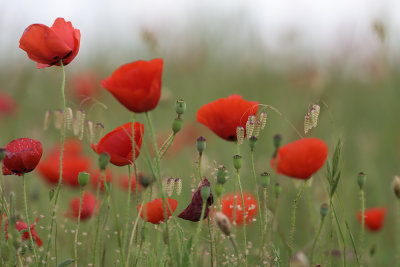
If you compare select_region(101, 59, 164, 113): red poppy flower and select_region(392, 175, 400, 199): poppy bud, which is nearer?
select_region(101, 59, 164, 113): red poppy flower

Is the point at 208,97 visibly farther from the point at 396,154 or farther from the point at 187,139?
the point at 396,154

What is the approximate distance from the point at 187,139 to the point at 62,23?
1.84m

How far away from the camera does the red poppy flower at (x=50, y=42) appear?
1.07m

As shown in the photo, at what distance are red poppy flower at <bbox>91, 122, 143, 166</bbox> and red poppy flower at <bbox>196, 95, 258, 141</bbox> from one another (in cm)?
16

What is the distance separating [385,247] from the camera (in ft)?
6.98

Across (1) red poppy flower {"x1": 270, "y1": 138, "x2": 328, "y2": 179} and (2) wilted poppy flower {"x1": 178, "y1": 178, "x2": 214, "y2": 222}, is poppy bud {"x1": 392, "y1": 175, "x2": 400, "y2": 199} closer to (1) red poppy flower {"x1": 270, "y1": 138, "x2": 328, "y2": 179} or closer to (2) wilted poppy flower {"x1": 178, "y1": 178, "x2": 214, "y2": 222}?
(1) red poppy flower {"x1": 270, "y1": 138, "x2": 328, "y2": 179}

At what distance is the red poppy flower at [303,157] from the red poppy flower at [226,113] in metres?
0.14

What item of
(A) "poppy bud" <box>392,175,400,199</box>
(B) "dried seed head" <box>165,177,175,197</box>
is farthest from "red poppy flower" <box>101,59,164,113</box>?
(A) "poppy bud" <box>392,175,400,199</box>

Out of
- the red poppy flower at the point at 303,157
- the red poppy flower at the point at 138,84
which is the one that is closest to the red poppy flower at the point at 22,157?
the red poppy flower at the point at 138,84

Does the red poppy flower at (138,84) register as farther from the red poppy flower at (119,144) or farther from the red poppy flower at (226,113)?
the red poppy flower at (226,113)

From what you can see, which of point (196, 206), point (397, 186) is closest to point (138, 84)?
point (196, 206)

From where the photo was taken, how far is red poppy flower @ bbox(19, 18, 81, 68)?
1074mm

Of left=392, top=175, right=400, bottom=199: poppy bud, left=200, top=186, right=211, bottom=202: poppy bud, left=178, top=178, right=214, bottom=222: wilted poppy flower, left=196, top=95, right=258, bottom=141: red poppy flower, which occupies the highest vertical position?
left=196, top=95, right=258, bottom=141: red poppy flower

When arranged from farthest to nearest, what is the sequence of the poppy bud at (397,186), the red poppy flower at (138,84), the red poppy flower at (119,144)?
the poppy bud at (397,186), the red poppy flower at (119,144), the red poppy flower at (138,84)
